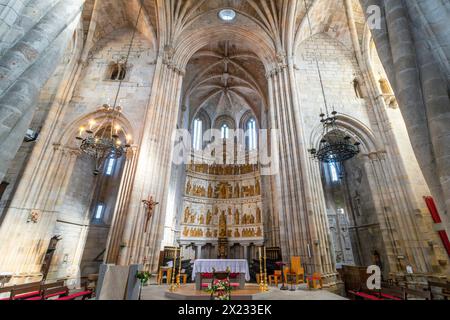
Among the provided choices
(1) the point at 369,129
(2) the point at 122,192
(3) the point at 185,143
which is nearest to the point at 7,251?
(2) the point at 122,192

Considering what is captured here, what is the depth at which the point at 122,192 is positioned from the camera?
9.20 meters

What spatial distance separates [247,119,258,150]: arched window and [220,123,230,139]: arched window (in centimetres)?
213

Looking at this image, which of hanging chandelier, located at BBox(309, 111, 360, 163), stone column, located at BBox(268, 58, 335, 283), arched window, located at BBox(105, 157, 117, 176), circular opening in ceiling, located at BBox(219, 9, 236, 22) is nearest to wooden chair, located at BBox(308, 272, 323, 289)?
stone column, located at BBox(268, 58, 335, 283)

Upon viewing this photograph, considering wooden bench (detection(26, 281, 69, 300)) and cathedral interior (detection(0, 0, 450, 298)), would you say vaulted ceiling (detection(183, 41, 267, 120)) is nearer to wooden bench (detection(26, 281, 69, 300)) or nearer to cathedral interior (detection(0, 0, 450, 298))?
cathedral interior (detection(0, 0, 450, 298))

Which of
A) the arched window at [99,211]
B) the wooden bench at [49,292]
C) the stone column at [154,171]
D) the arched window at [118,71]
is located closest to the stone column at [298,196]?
the stone column at [154,171]

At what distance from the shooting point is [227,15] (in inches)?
565

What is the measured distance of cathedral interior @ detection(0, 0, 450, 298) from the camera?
371 cm

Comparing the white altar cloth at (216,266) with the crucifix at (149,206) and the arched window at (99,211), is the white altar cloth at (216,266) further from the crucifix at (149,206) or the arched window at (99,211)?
the arched window at (99,211)

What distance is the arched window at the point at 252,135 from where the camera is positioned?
20158mm

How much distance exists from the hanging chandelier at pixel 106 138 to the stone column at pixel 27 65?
320 cm

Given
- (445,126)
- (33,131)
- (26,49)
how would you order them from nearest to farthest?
(445,126) < (26,49) < (33,131)

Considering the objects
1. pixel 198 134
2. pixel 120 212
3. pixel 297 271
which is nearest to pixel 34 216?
pixel 120 212
